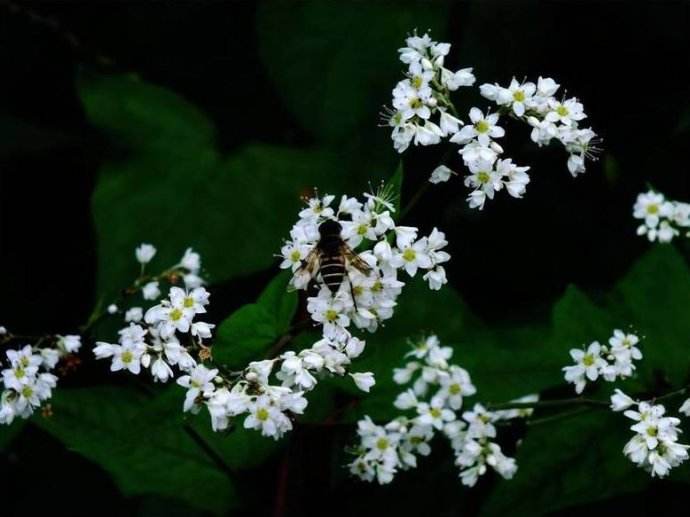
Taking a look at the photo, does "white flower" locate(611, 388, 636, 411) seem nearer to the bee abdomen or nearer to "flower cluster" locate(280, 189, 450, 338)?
"flower cluster" locate(280, 189, 450, 338)

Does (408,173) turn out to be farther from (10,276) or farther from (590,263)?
(10,276)

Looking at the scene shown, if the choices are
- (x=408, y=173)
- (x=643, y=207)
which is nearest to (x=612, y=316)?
(x=643, y=207)

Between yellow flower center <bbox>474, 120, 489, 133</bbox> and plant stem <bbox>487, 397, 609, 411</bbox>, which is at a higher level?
yellow flower center <bbox>474, 120, 489, 133</bbox>

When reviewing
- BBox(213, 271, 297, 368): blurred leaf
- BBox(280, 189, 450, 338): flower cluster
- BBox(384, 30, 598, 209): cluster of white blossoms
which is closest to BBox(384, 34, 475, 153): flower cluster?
BBox(384, 30, 598, 209): cluster of white blossoms

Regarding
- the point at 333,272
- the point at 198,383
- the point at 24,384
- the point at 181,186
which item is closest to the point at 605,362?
the point at 333,272

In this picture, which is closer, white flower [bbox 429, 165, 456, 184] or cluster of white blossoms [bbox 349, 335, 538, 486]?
white flower [bbox 429, 165, 456, 184]

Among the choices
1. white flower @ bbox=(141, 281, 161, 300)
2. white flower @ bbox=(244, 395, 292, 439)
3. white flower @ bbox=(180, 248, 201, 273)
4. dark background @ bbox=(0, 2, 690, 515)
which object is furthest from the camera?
dark background @ bbox=(0, 2, 690, 515)
